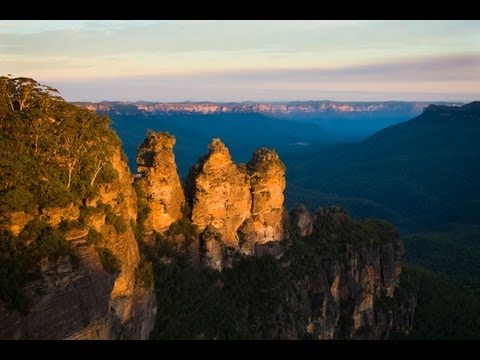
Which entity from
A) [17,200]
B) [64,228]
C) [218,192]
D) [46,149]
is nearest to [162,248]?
[218,192]

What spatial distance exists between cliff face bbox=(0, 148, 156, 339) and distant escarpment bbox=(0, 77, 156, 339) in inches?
1.8

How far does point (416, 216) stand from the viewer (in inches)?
6732

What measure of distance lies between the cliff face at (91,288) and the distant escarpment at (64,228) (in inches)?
1.8

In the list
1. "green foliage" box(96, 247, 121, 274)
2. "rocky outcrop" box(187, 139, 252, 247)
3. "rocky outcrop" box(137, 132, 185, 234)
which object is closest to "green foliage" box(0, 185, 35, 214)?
"green foliage" box(96, 247, 121, 274)

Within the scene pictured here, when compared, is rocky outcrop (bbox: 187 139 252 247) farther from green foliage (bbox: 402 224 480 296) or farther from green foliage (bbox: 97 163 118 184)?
green foliage (bbox: 402 224 480 296)

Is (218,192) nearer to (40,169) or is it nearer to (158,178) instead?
(158,178)

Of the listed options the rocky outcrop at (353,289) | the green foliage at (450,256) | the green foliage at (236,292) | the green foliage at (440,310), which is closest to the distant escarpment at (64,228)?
the green foliage at (236,292)

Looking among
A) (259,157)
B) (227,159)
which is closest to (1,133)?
(227,159)

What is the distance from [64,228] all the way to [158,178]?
1571cm

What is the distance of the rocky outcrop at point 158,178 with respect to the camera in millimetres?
37062

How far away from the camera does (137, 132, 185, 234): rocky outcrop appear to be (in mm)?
37062

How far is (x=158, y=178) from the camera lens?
123ft

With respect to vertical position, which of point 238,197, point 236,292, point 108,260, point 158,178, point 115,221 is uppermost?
point 158,178
